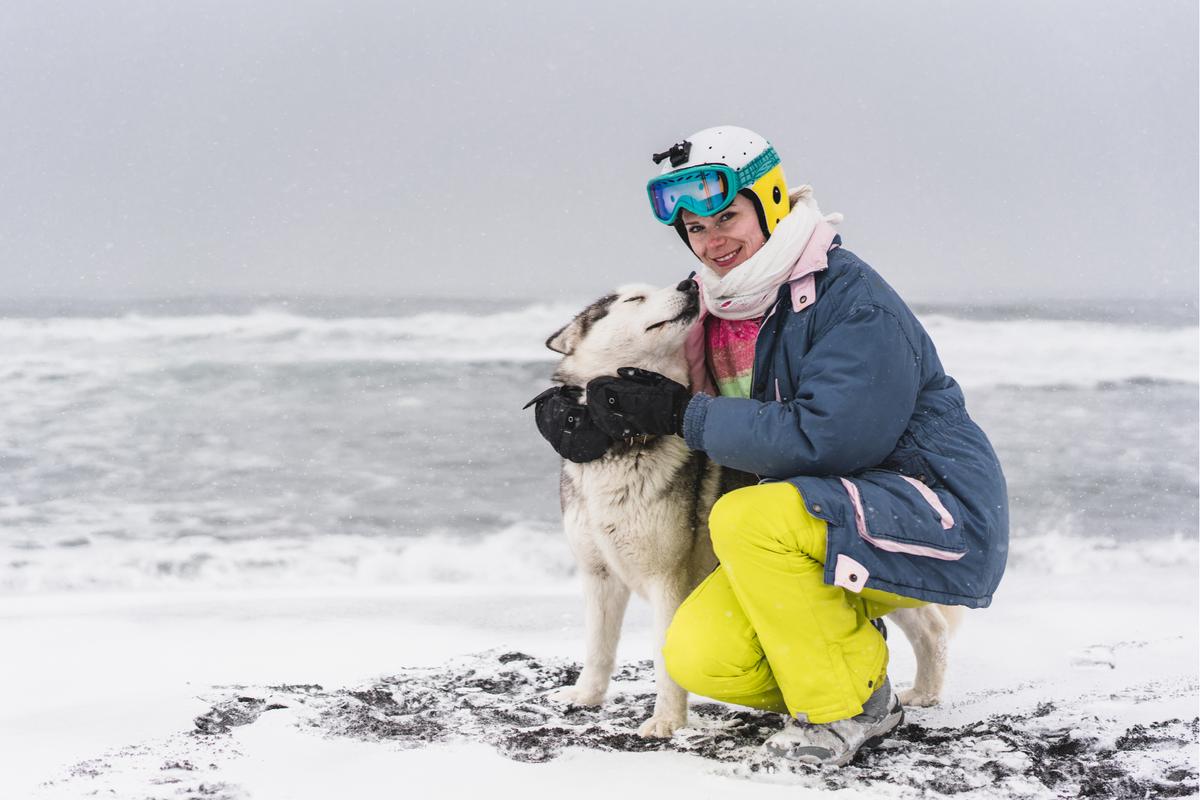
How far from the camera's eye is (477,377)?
9867 mm

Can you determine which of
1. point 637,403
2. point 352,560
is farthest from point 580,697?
point 352,560

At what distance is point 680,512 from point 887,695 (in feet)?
2.20

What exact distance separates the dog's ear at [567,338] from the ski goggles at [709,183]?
450 millimetres

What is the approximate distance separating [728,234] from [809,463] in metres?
0.63

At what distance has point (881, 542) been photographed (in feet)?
7.07

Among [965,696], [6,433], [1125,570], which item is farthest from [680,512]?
[6,433]

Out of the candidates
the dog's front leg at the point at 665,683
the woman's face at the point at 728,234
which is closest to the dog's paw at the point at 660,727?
the dog's front leg at the point at 665,683

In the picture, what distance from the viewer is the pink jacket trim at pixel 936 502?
220 cm

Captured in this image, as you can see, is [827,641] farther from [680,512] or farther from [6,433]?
[6,433]

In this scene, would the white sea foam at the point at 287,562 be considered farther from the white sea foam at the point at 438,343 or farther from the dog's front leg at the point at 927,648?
the white sea foam at the point at 438,343

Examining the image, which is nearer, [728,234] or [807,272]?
[807,272]

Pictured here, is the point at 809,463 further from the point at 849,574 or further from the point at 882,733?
the point at 882,733

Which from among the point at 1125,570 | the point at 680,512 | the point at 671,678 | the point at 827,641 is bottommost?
the point at 1125,570

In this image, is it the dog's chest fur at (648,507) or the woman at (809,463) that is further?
the dog's chest fur at (648,507)
